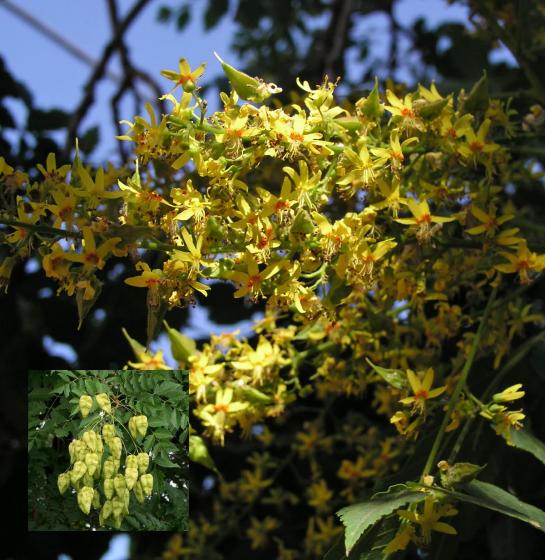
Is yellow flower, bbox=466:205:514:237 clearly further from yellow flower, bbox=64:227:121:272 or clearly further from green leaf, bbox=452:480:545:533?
yellow flower, bbox=64:227:121:272

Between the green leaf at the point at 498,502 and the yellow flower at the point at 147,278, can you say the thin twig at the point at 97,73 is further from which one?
the green leaf at the point at 498,502

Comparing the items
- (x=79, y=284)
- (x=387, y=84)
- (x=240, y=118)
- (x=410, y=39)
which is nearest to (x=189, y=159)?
(x=240, y=118)

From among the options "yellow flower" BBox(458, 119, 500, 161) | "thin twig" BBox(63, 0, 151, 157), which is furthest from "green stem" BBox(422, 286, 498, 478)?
"thin twig" BBox(63, 0, 151, 157)

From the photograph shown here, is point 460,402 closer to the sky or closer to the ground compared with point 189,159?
closer to the ground

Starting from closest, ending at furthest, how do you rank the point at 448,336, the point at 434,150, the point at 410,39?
the point at 434,150 < the point at 448,336 < the point at 410,39

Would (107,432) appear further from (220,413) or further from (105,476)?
(220,413)

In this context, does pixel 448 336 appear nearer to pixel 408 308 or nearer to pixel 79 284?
pixel 408 308
